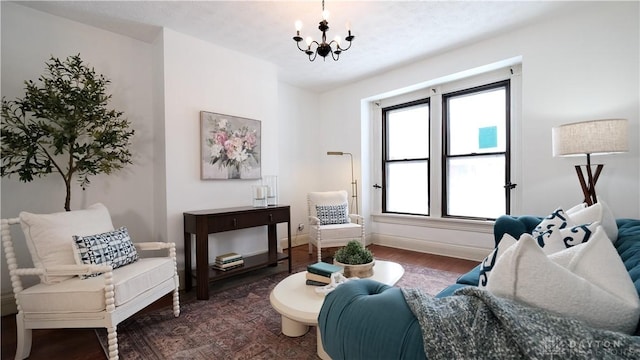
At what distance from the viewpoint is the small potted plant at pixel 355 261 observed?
203 centimetres

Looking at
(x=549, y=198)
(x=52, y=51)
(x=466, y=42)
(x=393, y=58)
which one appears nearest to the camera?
(x=52, y=51)

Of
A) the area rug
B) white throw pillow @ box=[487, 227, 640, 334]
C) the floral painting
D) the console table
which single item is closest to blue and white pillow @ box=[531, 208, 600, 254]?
white throw pillow @ box=[487, 227, 640, 334]

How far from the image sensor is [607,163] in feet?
8.60

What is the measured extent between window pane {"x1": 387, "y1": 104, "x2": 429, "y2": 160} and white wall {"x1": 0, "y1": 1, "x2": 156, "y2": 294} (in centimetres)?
347

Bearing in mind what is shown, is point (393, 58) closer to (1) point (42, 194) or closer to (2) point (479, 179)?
(2) point (479, 179)

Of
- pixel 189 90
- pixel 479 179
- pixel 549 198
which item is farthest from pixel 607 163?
pixel 189 90

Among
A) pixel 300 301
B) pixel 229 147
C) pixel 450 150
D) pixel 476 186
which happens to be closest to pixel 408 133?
pixel 450 150

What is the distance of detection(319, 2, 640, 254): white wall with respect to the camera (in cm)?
251

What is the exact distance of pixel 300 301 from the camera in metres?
1.75

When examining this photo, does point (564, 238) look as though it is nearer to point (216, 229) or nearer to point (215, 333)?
point (215, 333)

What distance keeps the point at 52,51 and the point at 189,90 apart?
1176 millimetres

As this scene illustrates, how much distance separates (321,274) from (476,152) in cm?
296

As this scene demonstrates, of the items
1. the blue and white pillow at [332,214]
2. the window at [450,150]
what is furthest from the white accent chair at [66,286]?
the window at [450,150]

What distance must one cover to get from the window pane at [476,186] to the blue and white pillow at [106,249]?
3840mm
